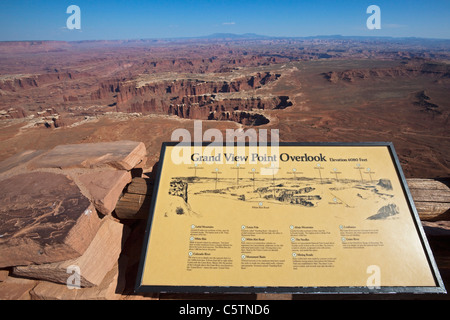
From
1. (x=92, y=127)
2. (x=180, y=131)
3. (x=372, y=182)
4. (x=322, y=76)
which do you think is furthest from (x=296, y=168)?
(x=322, y=76)

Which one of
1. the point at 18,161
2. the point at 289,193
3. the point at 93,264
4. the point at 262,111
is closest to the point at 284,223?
the point at 289,193

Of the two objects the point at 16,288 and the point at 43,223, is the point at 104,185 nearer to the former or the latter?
the point at 43,223

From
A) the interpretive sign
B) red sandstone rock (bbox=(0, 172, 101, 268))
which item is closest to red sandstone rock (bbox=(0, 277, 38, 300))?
red sandstone rock (bbox=(0, 172, 101, 268))

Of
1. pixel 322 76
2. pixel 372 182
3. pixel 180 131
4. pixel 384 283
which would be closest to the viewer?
pixel 384 283
